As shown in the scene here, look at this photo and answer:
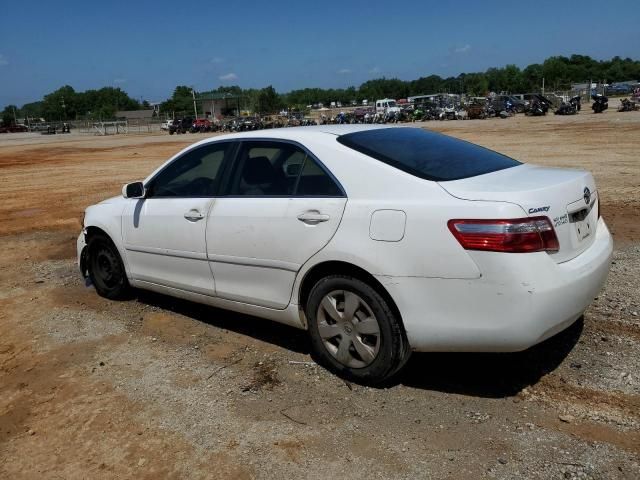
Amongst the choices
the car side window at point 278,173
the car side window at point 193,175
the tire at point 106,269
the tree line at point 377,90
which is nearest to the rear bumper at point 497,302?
the car side window at point 278,173

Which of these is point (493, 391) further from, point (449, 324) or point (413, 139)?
point (413, 139)

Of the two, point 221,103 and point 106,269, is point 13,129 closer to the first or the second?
point 221,103

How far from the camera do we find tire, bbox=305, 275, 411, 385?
3.53 m

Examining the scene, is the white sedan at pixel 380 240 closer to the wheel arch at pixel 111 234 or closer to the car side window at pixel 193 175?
the car side window at pixel 193 175

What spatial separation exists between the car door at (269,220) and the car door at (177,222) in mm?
167

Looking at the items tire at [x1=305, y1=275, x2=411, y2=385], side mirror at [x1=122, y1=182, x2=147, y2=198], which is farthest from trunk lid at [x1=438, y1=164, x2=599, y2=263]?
side mirror at [x1=122, y1=182, x2=147, y2=198]

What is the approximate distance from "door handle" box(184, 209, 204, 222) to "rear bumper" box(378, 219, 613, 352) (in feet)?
5.62

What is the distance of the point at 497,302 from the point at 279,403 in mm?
1487

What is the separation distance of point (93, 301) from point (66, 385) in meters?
1.94

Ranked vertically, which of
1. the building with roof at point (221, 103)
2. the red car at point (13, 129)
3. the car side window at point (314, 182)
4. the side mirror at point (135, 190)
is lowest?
the side mirror at point (135, 190)

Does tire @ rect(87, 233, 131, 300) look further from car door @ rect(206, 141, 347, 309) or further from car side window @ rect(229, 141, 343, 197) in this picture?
car side window @ rect(229, 141, 343, 197)

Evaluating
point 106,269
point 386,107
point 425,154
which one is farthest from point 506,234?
point 386,107

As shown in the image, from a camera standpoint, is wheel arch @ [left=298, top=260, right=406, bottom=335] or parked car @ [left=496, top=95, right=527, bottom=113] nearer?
wheel arch @ [left=298, top=260, right=406, bottom=335]

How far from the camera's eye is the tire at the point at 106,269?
5.60 m
